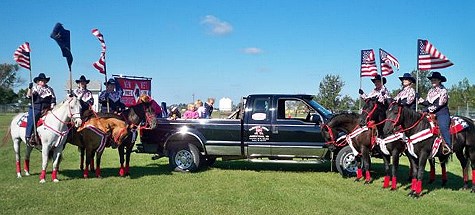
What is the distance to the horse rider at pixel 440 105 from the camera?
8258mm

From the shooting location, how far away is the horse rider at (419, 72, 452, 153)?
8.26m

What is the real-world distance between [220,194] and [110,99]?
5.22 meters

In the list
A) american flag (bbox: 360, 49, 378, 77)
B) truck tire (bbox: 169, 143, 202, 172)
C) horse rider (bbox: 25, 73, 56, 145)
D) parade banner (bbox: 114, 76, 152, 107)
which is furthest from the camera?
parade banner (bbox: 114, 76, 152, 107)

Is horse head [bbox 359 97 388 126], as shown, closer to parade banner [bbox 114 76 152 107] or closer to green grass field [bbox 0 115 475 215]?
green grass field [bbox 0 115 475 215]

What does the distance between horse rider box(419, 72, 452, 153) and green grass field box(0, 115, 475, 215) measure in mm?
1282

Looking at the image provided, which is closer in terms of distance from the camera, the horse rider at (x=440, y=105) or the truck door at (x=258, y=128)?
the horse rider at (x=440, y=105)

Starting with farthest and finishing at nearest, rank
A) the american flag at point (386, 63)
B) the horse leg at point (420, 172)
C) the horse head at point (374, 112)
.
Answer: the american flag at point (386, 63) → the horse head at point (374, 112) → the horse leg at point (420, 172)

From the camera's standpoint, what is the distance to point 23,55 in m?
10.1

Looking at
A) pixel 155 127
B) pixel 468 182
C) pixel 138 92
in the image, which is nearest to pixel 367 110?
pixel 468 182

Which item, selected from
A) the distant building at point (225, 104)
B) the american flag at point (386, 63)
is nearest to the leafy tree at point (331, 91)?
the distant building at point (225, 104)

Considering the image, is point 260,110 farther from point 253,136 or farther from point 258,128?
point 253,136

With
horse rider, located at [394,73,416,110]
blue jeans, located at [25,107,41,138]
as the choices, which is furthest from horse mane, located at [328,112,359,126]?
blue jeans, located at [25,107,41,138]

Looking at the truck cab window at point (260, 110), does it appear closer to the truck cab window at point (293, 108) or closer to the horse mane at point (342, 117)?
the truck cab window at point (293, 108)

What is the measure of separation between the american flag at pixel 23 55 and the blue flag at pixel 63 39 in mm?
683
